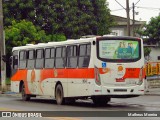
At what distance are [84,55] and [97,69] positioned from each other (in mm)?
986

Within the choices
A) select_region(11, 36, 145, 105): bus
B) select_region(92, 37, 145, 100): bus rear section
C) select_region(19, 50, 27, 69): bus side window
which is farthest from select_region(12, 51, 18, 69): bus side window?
select_region(92, 37, 145, 100): bus rear section

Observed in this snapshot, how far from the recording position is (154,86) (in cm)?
3378

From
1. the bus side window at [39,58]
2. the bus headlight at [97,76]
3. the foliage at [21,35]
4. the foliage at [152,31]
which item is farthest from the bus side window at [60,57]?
the foliage at [152,31]

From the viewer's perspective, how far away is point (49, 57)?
24.1 metres

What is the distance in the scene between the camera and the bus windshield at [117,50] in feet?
68.5

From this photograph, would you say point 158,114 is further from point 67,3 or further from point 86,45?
point 67,3

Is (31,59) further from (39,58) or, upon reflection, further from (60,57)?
(60,57)

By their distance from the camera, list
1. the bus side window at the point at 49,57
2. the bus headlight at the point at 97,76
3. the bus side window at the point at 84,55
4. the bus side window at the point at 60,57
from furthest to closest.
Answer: the bus side window at the point at 49,57 < the bus side window at the point at 60,57 < the bus side window at the point at 84,55 < the bus headlight at the point at 97,76

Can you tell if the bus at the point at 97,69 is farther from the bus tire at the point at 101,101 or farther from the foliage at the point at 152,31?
the foliage at the point at 152,31

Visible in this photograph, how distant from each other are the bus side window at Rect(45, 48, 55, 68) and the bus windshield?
3.61 m

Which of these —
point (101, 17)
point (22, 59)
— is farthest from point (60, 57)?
point (101, 17)

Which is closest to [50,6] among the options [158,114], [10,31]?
[10,31]

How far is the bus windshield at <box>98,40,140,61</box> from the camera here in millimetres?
20875

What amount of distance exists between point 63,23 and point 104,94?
3307 cm
